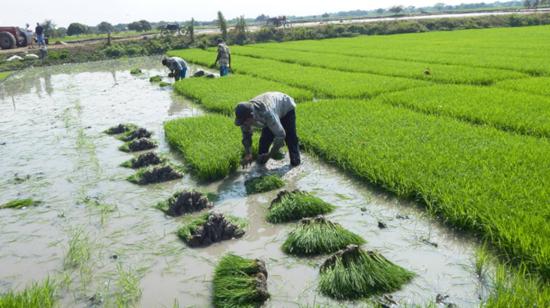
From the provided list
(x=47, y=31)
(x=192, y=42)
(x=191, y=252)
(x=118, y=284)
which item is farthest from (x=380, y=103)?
(x=47, y=31)

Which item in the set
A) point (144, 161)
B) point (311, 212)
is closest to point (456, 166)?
point (311, 212)

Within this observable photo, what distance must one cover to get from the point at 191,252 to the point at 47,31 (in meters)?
43.5

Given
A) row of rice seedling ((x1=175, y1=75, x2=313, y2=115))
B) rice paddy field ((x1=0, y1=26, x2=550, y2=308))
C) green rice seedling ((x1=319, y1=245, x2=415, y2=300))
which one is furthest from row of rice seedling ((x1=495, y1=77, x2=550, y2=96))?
green rice seedling ((x1=319, y1=245, x2=415, y2=300))

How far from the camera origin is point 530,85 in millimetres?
8773

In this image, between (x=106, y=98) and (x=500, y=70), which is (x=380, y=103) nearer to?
(x=500, y=70)

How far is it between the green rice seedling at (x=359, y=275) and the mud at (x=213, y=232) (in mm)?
1029

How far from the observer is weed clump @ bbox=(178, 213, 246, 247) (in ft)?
12.3

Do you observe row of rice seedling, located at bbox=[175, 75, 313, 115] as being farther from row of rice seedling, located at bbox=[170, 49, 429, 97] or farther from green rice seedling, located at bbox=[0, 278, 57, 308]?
Answer: green rice seedling, located at bbox=[0, 278, 57, 308]

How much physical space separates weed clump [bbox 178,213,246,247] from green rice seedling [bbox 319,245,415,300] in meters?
1.03

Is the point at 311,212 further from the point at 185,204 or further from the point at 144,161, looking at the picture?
the point at 144,161

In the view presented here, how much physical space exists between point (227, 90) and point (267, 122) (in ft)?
20.0

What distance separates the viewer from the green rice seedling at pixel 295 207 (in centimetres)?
413

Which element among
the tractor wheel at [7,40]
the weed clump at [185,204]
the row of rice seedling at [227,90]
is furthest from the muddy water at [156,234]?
the tractor wheel at [7,40]

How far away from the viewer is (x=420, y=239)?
3646mm
